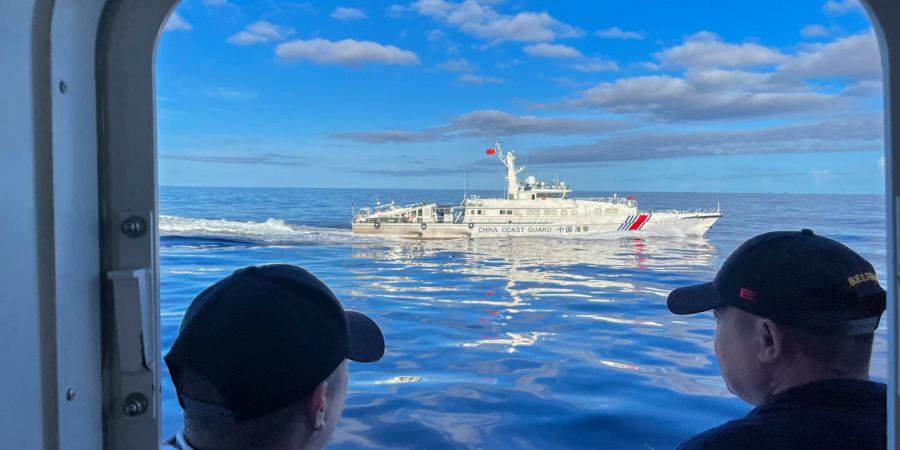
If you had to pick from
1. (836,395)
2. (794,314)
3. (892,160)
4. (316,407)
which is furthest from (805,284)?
(316,407)

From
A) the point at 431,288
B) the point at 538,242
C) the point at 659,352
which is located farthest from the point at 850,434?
the point at 538,242

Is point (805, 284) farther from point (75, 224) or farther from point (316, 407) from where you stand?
point (75, 224)

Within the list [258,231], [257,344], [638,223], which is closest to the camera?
[257,344]

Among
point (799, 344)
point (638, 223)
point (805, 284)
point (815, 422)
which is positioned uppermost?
point (805, 284)

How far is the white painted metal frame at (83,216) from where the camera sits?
3.01 ft

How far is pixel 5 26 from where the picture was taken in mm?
900

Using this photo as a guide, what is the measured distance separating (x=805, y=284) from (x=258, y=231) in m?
34.5

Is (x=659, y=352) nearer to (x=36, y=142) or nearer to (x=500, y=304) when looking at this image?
(x=500, y=304)

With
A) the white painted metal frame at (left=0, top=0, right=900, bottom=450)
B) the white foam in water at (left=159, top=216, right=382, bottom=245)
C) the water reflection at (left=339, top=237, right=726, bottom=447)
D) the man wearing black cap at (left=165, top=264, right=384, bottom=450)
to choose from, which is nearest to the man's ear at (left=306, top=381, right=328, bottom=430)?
the man wearing black cap at (left=165, top=264, right=384, bottom=450)

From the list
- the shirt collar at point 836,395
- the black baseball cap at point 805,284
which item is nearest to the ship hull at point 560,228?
the black baseball cap at point 805,284

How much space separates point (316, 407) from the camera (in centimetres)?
105

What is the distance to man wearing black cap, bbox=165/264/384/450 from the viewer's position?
1.00 m

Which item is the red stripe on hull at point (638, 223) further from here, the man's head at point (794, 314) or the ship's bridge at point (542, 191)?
the man's head at point (794, 314)

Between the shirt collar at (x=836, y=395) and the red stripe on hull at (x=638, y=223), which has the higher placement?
the shirt collar at (x=836, y=395)
